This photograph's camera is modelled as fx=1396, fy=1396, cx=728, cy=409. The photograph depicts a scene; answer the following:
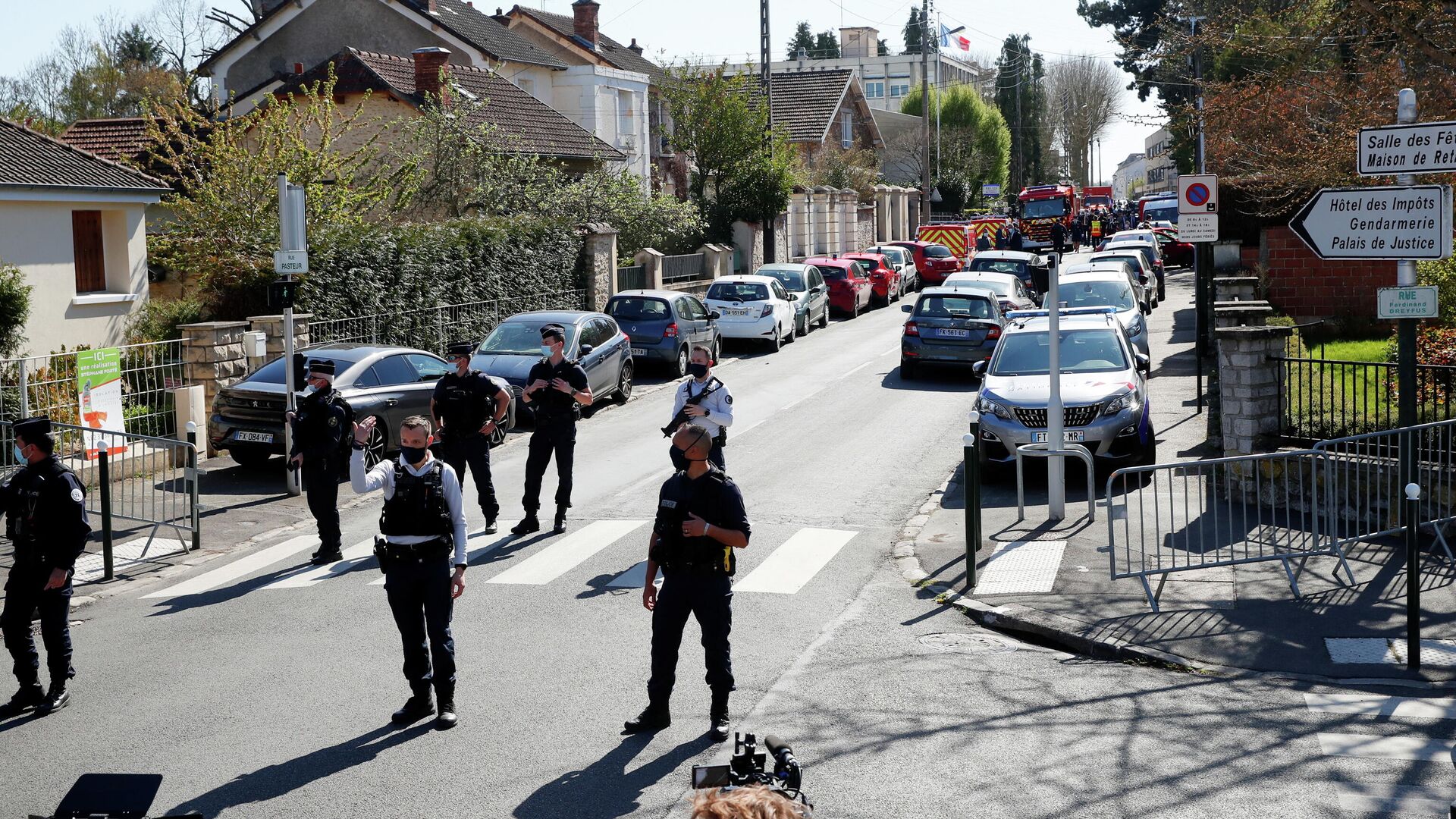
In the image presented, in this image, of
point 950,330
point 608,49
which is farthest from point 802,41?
point 950,330

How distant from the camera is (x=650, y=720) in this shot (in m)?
7.54

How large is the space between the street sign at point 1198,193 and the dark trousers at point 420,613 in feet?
42.3

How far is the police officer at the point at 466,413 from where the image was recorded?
41.1 feet

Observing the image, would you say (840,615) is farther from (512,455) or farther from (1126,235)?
(1126,235)

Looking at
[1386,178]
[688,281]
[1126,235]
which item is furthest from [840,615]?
[1126,235]

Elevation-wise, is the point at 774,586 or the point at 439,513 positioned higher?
the point at 439,513

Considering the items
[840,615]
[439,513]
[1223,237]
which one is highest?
[1223,237]

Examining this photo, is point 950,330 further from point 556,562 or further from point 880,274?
point 880,274

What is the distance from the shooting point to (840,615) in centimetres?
1028

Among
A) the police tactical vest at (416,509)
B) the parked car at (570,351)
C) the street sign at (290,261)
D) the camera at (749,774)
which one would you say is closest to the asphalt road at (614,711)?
the police tactical vest at (416,509)

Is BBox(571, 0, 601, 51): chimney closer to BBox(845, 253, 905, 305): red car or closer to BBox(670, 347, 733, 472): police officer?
BBox(845, 253, 905, 305): red car

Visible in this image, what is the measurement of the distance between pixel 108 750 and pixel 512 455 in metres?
10.7

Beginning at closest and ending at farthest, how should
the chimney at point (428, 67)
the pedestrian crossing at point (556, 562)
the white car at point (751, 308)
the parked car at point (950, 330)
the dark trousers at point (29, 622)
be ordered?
the dark trousers at point (29, 622), the pedestrian crossing at point (556, 562), the parked car at point (950, 330), the white car at point (751, 308), the chimney at point (428, 67)

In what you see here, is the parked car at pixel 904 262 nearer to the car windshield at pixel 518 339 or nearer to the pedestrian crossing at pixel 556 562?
the car windshield at pixel 518 339
